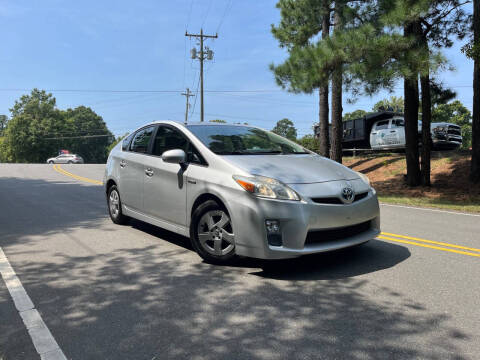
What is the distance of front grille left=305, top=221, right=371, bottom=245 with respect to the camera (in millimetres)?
4055

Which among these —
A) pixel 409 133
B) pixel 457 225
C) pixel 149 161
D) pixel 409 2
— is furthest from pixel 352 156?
pixel 149 161

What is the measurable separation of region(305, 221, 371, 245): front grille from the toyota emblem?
0.94 feet

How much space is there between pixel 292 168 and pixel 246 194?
0.72m

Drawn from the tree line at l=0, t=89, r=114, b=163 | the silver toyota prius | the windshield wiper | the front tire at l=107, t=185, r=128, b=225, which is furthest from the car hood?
the tree line at l=0, t=89, r=114, b=163

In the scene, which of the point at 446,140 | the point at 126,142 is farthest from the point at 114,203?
the point at 446,140

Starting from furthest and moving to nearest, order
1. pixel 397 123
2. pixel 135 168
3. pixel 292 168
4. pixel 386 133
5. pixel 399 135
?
1. pixel 386 133
2. pixel 397 123
3. pixel 399 135
4. pixel 135 168
5. pixel 292 168

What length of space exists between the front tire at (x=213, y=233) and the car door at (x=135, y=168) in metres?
1.53

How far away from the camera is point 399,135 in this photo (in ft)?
74.3

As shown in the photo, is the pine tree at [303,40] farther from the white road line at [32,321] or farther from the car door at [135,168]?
the white road line at [32,321]

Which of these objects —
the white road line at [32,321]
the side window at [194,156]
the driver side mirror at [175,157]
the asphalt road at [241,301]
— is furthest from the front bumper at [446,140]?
the white road line at [32,321]

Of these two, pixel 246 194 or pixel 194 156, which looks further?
pixel 194 156

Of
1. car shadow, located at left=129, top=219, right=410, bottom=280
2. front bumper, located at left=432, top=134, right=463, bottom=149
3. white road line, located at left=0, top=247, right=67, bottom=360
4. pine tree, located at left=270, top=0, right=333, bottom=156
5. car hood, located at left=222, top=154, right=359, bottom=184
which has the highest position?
pine tree, located at left=270, top=0, right=333, bottom=156

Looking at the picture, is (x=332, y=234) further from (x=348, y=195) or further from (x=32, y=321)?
(x=32, y=321)

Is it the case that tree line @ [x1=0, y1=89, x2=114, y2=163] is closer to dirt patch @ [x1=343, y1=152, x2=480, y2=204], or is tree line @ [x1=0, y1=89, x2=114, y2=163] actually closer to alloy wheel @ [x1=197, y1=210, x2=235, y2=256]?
dirt patch @ [x1=343, y1=152, x2=480, y2=204]
